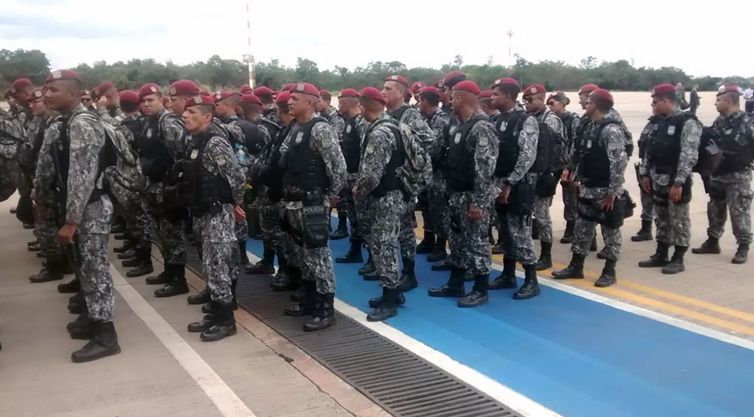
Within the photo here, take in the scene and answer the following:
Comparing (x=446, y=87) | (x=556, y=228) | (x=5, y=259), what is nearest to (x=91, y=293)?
(x=5, y=259)

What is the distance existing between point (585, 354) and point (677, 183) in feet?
9.55

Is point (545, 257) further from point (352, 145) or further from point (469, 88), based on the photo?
point (352, 145)

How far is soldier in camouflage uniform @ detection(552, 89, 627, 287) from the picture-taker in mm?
6445

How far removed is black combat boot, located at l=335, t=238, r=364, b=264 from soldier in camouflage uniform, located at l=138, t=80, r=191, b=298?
2034 millimetres

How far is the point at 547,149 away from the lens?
22.2ft

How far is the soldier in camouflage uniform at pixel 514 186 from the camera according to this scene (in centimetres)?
623

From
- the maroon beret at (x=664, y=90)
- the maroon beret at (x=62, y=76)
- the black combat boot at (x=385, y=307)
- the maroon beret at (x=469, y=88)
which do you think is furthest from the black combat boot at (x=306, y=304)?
the maroon beret at (x=664, y=90)

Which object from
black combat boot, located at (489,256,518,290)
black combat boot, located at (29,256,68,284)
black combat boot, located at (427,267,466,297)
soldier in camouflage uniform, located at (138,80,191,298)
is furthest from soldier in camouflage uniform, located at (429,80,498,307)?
black combat boot, located at (29,256,68,284)

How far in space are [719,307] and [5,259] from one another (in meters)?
8.42

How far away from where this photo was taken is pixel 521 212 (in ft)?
20.6

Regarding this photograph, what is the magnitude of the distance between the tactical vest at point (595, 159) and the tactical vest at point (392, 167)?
221 centimetres

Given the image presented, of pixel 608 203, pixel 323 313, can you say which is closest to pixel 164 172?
pixel 323 313

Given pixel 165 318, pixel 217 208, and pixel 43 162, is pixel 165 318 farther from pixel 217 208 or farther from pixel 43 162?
pixel 43 162

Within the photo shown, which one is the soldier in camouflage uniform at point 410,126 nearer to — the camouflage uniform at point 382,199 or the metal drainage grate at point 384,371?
the camouflage uniform at point 382,199
